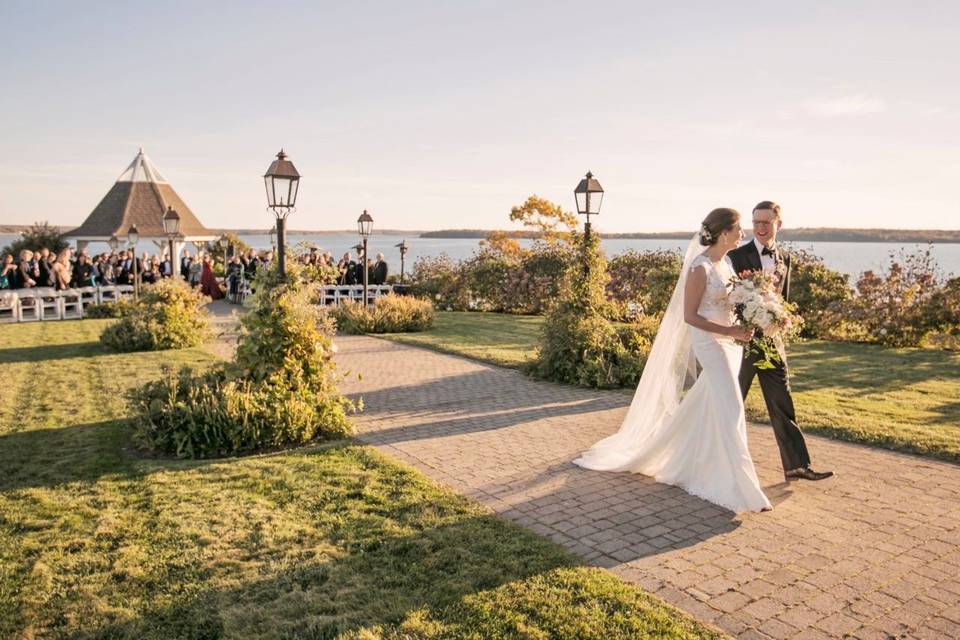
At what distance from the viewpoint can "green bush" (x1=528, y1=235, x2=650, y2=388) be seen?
423 inches

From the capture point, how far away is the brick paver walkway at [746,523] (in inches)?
159

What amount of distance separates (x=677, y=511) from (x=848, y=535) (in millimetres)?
1208

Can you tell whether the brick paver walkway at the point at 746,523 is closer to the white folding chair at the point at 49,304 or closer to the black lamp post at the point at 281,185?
the black lamp post at the point at 281,185

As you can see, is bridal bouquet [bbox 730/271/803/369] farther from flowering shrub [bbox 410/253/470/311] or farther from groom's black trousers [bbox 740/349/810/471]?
flowering shrub [bbox 410/253/470/311]

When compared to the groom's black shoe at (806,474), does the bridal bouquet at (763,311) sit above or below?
above

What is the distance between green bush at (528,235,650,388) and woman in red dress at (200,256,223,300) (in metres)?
18.9

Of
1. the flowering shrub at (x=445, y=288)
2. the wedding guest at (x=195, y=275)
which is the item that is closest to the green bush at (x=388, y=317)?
the flowering shrub at (x=445, y=288)

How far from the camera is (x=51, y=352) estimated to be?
13922mm

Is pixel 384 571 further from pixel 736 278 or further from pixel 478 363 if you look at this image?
pixel 478 363

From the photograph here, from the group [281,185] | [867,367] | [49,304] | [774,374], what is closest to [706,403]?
[774,374]

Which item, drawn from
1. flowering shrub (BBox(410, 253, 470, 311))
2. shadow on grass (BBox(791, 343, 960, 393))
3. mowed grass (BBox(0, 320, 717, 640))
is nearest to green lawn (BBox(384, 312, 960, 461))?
shadow on grass (BBox(791, 343, 960, 393))

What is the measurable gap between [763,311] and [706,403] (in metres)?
0.93

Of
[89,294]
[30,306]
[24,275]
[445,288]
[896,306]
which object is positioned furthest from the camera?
[445,288]

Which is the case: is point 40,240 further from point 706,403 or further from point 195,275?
point 706,403
